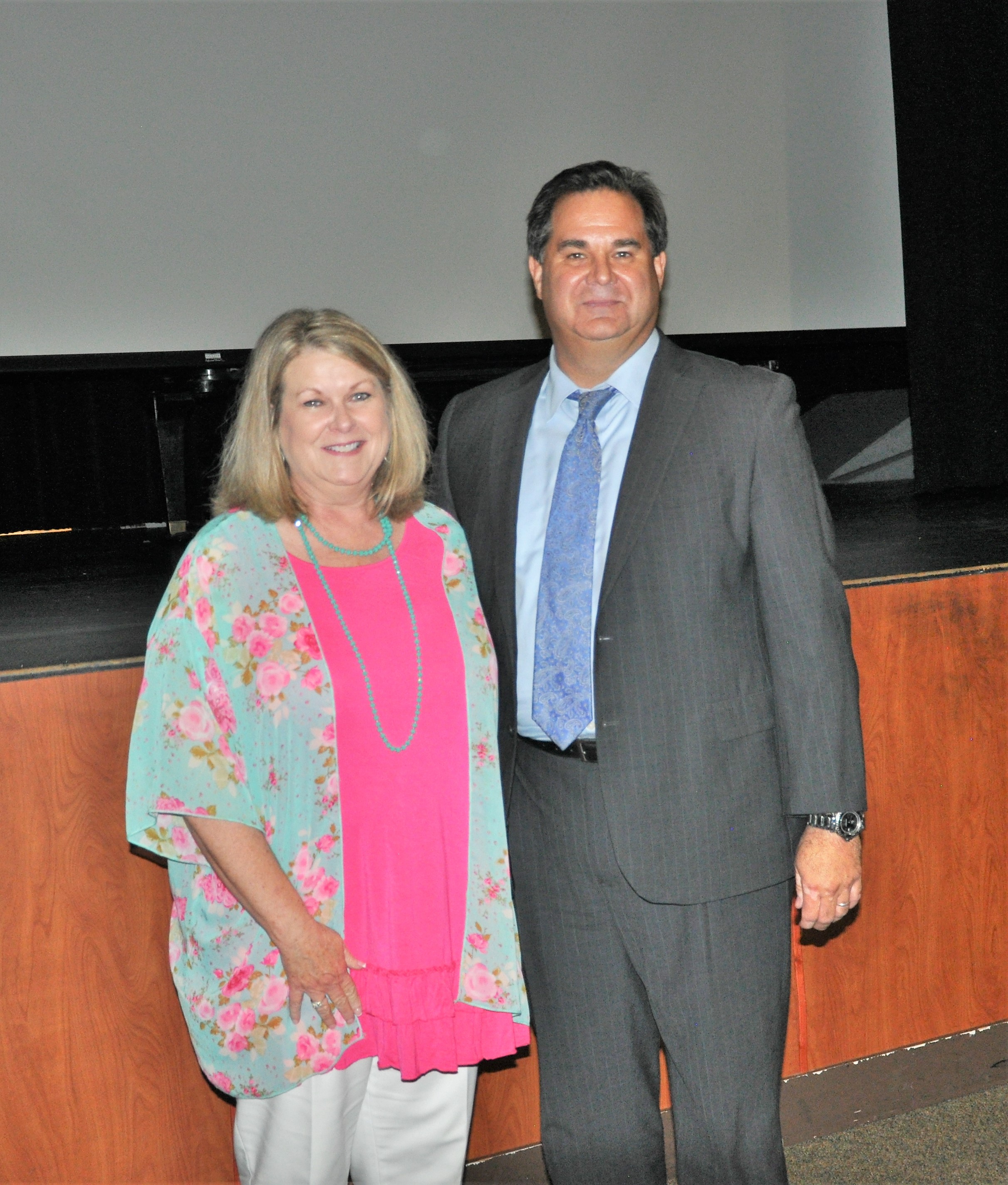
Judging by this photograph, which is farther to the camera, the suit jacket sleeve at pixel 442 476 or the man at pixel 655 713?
the suit jacket sleeve at pixel 442 476

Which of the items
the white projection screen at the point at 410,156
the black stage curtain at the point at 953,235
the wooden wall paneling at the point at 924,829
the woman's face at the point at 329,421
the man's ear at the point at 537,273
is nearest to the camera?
the woman's face at the point at 329,421

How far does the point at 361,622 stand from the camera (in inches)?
51.1

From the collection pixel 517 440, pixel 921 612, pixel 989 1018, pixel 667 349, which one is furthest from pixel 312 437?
pixel 989 1018

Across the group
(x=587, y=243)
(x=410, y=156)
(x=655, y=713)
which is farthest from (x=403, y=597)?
(x=410, y=156)

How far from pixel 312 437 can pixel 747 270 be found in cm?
406

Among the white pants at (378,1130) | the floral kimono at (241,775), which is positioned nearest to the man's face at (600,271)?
the floral kimono at (241,775)

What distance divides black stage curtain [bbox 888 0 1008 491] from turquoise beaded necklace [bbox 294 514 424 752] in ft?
10.9

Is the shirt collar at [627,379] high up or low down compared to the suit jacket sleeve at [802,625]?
up

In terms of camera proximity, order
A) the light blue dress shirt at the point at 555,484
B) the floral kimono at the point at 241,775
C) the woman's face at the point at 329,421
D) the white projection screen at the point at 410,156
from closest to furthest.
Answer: the floral kimono at the point at 241,775, the woman's face at the point at 329,421, the light blue dress shirt at the point at 555,484, the white projection screen at the point at 410,156

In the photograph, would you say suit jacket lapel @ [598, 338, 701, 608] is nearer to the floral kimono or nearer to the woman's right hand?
the floral kimono

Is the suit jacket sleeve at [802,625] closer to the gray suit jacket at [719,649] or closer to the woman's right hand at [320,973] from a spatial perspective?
the gray suit jacket at [719,649]

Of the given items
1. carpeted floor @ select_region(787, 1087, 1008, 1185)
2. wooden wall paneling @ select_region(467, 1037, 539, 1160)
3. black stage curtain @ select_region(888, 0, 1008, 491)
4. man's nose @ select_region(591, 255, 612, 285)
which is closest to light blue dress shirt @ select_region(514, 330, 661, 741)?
man's nose @ select_region(591, 255, 612, 285)

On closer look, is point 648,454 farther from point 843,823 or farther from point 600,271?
point 843,823

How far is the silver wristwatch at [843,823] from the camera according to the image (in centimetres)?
136
